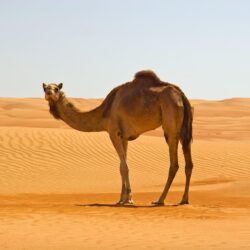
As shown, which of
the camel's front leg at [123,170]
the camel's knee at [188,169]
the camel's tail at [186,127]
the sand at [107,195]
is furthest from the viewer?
the camel's front leg at [123,170]

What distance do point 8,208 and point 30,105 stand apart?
199 ft

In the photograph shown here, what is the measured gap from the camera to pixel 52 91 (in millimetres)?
13109

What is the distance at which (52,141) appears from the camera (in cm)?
2402

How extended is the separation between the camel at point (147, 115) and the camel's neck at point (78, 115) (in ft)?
0.43

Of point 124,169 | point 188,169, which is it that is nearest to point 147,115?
point 124,169

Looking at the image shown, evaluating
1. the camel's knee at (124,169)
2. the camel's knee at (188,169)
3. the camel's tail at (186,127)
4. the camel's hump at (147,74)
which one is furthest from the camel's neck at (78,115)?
the camel's knee at (188,169)

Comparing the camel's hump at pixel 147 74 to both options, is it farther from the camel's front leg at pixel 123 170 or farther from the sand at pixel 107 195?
the sand at pixel 107 195

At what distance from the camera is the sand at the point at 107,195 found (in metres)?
8.01

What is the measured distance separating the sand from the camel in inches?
31.4

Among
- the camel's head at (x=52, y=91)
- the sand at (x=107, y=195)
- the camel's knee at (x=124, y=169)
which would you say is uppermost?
Result: the camel's head at (x=52, y=91)

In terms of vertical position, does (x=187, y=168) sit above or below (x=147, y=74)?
below

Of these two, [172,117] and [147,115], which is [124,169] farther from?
[172,117]

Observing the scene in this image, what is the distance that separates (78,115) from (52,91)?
0.79 metres

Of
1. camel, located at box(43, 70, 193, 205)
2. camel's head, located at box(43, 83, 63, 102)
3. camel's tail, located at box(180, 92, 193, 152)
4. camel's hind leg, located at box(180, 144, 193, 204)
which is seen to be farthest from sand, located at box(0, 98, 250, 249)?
camel's head, located at box(43, 83, 63, 102)
